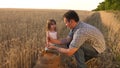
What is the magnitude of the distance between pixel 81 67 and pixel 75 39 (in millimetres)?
726

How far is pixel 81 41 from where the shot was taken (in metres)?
6.77

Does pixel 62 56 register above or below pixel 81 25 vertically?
below

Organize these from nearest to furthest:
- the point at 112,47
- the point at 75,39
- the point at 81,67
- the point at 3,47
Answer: the point at 75,39
the point at 81,67
the point at 3,47
the point at 112,47

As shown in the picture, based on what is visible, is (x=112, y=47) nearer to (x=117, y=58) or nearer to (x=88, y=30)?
(x=117, y=58)

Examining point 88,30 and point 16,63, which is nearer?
point 88,30

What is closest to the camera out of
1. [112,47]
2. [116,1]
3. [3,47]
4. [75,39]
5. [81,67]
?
[75,39]

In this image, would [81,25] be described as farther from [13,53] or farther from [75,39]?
[13,53]

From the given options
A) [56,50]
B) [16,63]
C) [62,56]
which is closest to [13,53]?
[16,63]

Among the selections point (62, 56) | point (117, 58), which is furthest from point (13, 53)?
point (117, 58)

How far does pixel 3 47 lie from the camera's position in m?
8.73

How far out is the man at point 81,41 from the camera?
22.0ft

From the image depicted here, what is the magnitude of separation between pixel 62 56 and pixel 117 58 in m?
1.38

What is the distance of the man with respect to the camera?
671 centimetres

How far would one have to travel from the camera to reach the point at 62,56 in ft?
27.7
